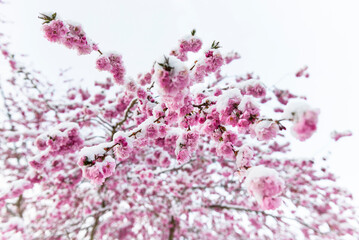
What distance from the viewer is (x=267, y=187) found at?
1276 mm

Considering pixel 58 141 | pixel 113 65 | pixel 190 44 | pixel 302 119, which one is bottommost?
pixel 302 119

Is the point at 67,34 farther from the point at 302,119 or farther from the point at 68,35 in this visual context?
the point at 302,119

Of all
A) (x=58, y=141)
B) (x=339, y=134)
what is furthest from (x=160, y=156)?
(x=339, y=134)

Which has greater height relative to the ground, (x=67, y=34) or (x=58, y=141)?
(x=67, y=34)

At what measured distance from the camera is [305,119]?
1.22 meters

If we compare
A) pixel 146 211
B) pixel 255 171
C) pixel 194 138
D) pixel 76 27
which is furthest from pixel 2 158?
pixel 255 171

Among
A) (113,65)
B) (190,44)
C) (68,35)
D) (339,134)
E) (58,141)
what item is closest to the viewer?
(68,35)

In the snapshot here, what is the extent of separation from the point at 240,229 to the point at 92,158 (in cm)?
1007

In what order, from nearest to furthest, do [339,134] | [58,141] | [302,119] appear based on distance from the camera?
1. [302,119]
2. [58,141]
3. [339,134]

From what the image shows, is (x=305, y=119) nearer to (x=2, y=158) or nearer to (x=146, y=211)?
(x=146, y=211)

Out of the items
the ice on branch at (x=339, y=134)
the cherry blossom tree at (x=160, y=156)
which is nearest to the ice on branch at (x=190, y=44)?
the cherry blossom tree at (x=160, y=156)

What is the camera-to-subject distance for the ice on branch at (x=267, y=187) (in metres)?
1.26

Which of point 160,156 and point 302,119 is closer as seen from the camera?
point 302,119

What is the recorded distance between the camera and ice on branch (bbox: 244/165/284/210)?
4.13 ft
